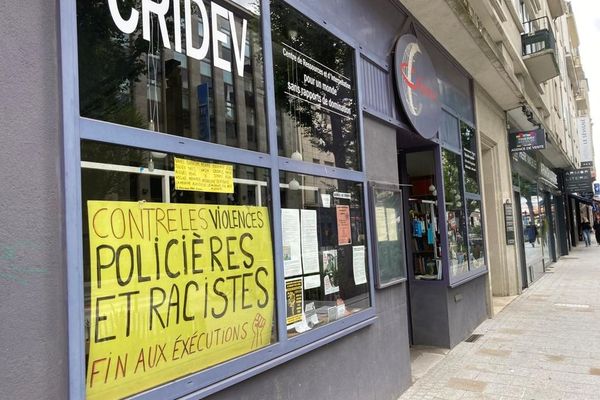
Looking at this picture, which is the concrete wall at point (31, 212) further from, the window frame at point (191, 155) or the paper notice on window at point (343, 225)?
the paper notice on window at point (343, 225)

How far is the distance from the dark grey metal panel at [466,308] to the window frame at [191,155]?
299 cm

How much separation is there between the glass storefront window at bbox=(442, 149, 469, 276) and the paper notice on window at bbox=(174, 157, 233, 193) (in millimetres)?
4606

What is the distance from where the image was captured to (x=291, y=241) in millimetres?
3490

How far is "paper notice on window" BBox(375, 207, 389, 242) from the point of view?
184 inches

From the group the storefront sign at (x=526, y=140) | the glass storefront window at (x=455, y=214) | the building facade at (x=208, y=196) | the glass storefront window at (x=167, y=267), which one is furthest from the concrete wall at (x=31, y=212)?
the storefront sign at (x=526, y=140)

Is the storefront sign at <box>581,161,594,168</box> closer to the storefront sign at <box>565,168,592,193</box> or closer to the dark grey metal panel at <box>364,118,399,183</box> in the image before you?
the storefront sign at <box>565,168,592,193</box>

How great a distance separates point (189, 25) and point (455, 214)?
560 centimetres

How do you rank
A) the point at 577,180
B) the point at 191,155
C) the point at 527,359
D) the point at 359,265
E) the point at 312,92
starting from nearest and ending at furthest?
the point at 191,155 → the point at 312,92 → the point at 359,265 → the point at 527,359 → the point at 577,180

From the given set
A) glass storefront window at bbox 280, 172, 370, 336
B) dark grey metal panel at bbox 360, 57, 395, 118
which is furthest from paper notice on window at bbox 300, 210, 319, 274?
dark grey metal panel at bbox 360, 57, 395, 118

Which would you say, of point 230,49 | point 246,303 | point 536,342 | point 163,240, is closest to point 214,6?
point 230,49

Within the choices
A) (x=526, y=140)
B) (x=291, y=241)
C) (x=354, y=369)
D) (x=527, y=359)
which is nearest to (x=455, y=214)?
(x=527, y=359)

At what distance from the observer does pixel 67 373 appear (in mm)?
1968

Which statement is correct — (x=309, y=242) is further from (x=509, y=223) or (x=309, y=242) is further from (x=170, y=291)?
(x=509, y=223)

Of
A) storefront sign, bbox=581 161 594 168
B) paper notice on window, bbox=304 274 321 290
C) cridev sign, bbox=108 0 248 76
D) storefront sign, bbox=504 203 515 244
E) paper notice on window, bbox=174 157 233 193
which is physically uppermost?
storefront sign, bbox=581 161 594 168
